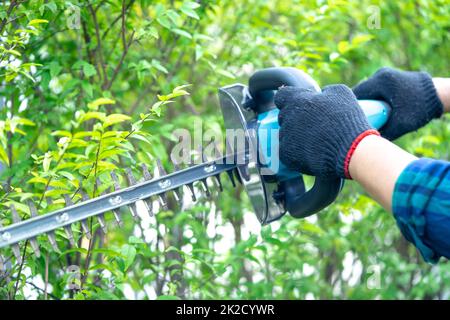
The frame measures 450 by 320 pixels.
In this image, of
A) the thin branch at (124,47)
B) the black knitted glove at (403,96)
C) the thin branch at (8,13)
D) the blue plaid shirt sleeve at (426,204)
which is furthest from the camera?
the thin branch at (124,47)

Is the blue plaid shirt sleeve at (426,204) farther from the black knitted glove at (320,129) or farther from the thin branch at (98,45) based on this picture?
the thin branch at (98,45)

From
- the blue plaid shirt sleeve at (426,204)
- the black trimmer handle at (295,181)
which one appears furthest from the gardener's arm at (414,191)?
the black trimmer handle at (295,181)

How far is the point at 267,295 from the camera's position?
2844 mm

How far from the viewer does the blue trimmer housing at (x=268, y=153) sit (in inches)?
74.2

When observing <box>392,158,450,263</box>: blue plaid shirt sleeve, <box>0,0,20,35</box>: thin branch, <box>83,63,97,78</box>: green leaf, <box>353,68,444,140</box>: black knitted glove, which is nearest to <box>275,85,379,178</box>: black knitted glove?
<box>392,158,450,263</box>: blue plaid shirt sleeve

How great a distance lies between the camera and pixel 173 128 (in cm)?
288

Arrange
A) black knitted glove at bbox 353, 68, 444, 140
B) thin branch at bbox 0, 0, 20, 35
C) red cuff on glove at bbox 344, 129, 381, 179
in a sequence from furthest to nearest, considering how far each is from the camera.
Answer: black knitted glove at bbox 353, 68, 444, 140
thin branch at bbox 0, 0, 20, 35
red cuff on glove at bbox 344, 129, 381, 179

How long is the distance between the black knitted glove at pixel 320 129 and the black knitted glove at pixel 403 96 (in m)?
0.46

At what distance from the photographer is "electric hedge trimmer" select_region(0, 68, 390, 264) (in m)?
1.73

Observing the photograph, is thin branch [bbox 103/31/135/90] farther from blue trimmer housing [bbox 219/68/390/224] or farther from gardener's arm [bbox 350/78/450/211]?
gardener's arm [bbox 350/78/450/211]

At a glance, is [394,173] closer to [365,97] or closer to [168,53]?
[365,97]

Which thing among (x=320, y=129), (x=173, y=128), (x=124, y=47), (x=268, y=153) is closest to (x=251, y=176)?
(x=268, y=153)
